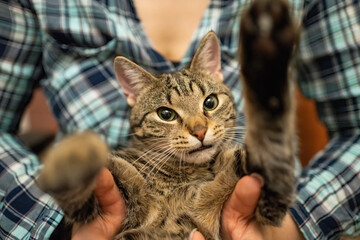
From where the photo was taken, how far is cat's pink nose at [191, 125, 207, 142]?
794 mm

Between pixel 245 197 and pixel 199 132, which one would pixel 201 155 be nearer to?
pixel 199 132

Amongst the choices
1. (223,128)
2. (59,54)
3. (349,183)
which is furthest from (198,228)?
(59,54)

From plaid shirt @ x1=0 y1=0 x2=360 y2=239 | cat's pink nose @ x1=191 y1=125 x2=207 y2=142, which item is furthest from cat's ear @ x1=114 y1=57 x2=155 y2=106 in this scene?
cat's pink nose @ x1=191 y1=125 x2=207 y2=142

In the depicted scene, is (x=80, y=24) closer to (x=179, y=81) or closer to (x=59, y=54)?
(x=59, y=54)

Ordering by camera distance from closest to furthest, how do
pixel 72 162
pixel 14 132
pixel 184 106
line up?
pixel 72 162, pixel 184 106, pixel 14 132

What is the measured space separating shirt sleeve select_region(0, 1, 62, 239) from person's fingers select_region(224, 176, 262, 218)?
48cm

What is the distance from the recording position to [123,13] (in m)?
1.08

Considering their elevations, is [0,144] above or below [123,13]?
below

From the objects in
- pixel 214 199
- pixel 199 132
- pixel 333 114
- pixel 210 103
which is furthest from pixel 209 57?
pixel 333 114

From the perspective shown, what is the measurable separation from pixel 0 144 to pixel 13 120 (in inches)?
6.4

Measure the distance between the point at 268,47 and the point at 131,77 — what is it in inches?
22.1

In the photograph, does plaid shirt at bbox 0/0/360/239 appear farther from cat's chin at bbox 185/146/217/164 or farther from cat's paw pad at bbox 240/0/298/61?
cat's paw pad at bbox 240/0/298/61

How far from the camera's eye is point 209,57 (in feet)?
3.21

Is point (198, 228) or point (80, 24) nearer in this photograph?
point (198, 228)
